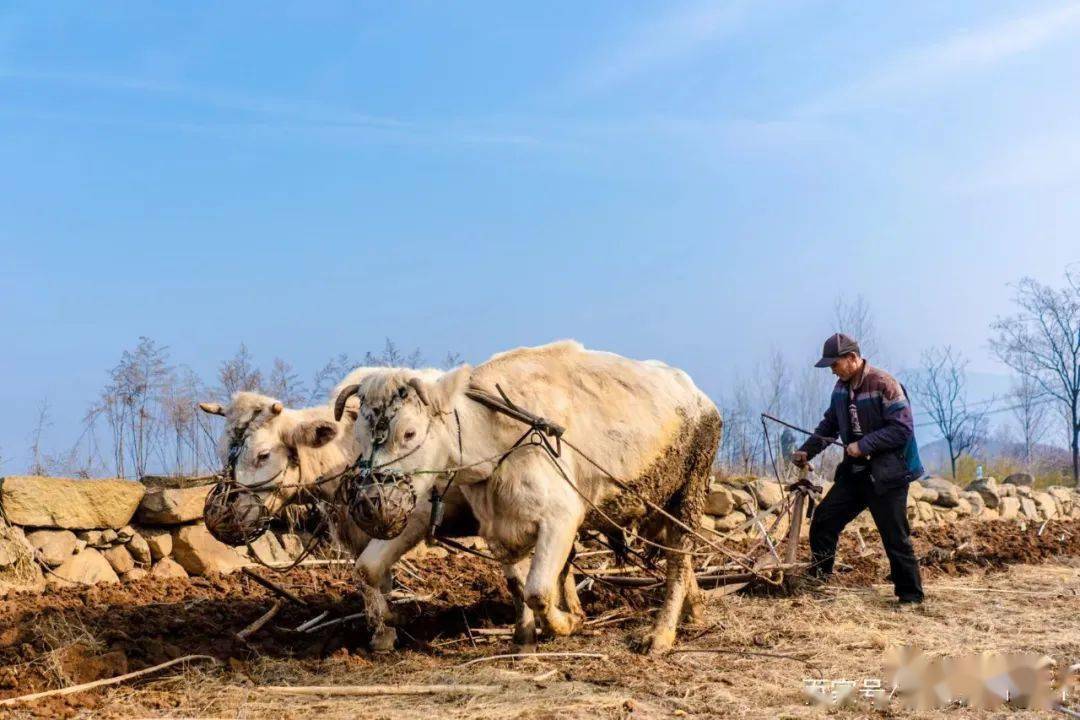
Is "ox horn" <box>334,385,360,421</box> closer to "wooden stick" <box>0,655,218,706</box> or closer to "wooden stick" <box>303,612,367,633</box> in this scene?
"wooden stick" <box>303,612,367,633</box>

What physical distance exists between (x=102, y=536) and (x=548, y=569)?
4.47 meters

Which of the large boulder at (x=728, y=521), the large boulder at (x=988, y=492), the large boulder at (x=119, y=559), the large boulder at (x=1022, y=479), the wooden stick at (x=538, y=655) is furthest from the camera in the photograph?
the large boulder at (x=1022, y=479)

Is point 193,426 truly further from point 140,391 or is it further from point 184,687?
point 184,687

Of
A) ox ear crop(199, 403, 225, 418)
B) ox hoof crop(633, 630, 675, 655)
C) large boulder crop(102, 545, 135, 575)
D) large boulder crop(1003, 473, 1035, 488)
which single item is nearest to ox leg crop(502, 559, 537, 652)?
ox hoof crop(633, 630, 675, 655)

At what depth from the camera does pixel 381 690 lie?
19.2 feet

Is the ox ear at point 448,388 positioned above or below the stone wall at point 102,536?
above

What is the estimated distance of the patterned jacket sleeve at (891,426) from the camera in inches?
346

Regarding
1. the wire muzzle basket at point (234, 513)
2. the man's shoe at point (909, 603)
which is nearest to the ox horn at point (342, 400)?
the wire muzzle basket at point (234, 513)

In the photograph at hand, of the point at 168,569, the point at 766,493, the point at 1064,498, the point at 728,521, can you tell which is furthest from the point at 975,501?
the point at 168,569

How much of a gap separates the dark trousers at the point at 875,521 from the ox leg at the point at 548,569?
11.0 ft

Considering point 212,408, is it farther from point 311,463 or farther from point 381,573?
point 381,573

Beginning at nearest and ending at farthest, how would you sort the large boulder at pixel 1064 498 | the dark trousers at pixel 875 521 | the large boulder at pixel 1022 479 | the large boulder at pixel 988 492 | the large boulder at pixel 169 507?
the dark trousers at pixel 875 521 < the large boulder at pixel 169 507 < the large boulder at pixel 988 492 < the large boulder at pixel 1064 498 < the large boulder at pixel 1022 479

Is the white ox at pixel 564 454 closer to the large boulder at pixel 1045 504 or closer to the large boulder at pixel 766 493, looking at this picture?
the large boulder at pixel 766 493

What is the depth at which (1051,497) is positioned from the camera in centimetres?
1992
